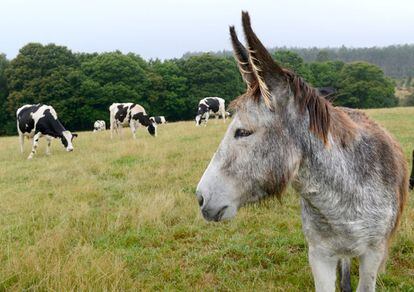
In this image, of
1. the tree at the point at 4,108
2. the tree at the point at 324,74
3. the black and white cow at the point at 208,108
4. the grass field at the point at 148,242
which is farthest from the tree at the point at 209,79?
the grass field at the point at 148,242

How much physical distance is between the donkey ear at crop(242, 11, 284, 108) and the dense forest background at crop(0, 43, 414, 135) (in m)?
36.0

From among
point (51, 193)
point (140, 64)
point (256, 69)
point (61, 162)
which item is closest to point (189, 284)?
point (256, 69)

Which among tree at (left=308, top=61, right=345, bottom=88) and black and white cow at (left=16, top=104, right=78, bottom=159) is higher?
tree at (left=308, top=61, right=345, bottom=88)

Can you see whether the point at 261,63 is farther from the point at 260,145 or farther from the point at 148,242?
the point at 148,242

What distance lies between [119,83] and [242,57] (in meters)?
43.4

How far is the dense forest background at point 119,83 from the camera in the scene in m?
40.5

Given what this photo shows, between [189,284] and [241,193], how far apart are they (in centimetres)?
202

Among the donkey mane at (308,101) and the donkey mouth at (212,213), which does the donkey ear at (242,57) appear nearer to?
the donkey mane at (308,101)

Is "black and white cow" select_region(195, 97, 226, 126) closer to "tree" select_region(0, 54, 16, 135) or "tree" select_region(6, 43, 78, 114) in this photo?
"tree" select_region(6, 43, 78, 114)

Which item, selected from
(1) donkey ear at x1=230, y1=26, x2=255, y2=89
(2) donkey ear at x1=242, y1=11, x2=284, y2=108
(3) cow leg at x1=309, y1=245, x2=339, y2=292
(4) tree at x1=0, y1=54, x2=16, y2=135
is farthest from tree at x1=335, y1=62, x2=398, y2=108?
(2) donkey ear at x1=242, y1=11, x2=284, y2=108

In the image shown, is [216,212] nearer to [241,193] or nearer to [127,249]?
[241,193]

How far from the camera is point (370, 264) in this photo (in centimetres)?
262

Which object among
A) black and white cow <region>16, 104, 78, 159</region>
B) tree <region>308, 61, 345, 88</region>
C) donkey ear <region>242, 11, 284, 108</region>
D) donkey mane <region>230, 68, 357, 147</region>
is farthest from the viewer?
tree <region>308, 61, 345, 88</region>

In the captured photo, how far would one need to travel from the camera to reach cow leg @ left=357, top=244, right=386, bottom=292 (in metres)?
2.59
